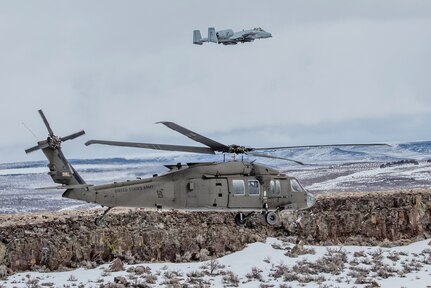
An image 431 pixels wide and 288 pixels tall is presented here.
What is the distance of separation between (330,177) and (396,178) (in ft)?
40.5

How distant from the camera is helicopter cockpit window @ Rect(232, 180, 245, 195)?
29250 mm

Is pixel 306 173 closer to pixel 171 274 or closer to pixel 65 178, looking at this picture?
pixel 171 274

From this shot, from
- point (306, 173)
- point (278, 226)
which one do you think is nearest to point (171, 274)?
point (278, 226)

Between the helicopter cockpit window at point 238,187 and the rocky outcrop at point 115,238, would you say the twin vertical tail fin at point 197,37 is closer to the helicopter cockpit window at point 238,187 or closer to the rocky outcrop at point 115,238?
the rocky outcrop at point 115,238

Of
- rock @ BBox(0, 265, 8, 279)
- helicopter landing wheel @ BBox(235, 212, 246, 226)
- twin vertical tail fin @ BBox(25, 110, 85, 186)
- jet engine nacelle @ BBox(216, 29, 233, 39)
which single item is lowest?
rock @ BBox(0, 265, 8, 279)

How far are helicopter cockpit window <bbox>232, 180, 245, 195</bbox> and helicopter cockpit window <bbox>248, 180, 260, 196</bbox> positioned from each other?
0.32 m

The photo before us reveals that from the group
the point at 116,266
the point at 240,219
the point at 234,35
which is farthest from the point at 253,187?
the point at 234,35

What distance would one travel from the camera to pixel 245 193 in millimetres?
29406

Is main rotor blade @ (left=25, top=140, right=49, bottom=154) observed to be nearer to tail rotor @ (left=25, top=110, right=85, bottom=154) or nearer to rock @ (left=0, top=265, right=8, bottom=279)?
tail rotor @ (left=25, top=110, right=85, bottom=154)

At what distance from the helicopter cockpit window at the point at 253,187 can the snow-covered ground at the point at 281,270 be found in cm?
1135

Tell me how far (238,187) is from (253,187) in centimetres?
68

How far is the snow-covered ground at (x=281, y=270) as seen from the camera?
39406 mm

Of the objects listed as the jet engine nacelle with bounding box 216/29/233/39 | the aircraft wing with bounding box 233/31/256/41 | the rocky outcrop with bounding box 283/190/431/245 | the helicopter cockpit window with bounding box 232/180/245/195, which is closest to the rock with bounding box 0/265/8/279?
the helicopter cockpit window with bounding box 232/180/245/195

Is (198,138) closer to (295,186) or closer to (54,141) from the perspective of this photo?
(295,186)
